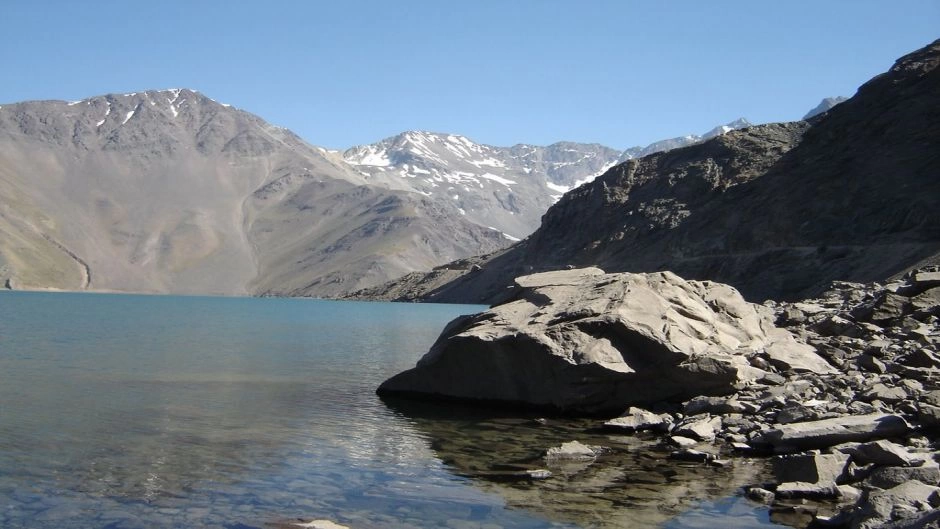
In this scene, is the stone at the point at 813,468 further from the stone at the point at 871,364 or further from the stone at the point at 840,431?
the stone at the point at 871,364

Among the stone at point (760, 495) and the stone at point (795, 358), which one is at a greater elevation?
the stone at point (795, 358)

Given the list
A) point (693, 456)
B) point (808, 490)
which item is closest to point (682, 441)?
point (693, 456)

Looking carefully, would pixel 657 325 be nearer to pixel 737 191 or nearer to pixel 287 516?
pixel 287 516

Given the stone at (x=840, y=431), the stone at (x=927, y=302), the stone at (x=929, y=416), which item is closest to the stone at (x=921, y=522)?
the stone at (x=840, y=431)

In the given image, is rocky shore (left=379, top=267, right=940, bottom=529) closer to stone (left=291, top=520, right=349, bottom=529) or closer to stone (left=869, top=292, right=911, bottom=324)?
stone (left=869, top=292, right=911, bottom=324)

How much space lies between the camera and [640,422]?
23.3 metres

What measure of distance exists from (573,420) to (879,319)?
1480 centimetres

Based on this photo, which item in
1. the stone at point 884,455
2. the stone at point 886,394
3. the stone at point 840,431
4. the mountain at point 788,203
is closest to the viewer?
the stone at point 884,455

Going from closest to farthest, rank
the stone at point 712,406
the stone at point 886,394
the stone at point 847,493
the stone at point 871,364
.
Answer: the stone at point 847,493
the stone at point 886,394
the stone at point 712,406
the stone at point 871,364

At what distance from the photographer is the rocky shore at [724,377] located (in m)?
16.2

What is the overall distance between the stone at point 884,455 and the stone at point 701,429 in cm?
456

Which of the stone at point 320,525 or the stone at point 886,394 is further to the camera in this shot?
the stone at point 886,394

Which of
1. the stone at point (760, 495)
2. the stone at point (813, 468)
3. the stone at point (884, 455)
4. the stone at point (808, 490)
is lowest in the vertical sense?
the stone at point (760, 495)

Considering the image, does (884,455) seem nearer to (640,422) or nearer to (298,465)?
(640,422)
